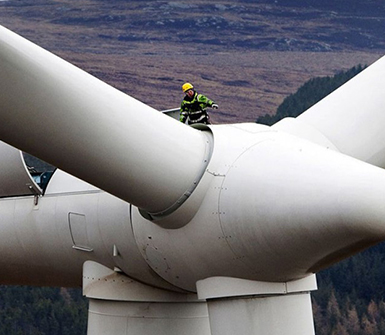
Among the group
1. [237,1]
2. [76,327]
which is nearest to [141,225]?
[76,327]

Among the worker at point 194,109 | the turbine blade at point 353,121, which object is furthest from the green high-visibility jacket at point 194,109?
the turbine blade at point 353,121

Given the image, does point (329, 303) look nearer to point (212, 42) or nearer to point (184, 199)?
point (212, 42)

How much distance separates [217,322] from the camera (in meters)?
19.5

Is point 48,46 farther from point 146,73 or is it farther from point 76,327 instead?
point 76,327

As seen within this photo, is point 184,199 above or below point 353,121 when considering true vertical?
below

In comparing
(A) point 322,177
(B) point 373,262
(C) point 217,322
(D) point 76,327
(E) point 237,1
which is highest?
(E) point 237,1

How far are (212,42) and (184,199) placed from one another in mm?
137505

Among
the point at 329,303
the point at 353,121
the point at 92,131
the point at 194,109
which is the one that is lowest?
the point at 92,131

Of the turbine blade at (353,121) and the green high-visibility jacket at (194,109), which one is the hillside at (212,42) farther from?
the turbine blade at (353,121)

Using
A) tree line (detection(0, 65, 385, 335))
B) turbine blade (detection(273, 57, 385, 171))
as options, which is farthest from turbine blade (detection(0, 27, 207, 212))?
tree line (detection(0, 65, 385, 335))

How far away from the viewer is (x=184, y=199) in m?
18.7

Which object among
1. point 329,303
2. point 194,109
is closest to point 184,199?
Result: point 194,109

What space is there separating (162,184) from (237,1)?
157m

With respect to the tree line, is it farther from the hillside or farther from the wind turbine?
the wind turbine
